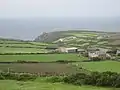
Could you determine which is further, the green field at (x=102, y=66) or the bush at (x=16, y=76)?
the green field at (x=102, y=66)

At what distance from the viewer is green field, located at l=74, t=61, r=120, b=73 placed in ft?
122

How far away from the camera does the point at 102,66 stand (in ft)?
129

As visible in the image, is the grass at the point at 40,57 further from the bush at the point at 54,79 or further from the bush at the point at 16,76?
the bush at the point at 54,79

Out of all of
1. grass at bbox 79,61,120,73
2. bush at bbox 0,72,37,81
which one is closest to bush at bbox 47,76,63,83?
bush at bbox 0,72,37,81

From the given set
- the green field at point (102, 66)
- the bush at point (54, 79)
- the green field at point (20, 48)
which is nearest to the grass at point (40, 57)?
the green field at point (102, 66)

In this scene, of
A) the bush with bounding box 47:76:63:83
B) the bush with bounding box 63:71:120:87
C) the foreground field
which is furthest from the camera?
the bush with bounding box 47:76:63:83

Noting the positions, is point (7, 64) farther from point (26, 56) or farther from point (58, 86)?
point (58, 86)

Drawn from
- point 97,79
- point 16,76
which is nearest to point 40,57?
point 16,76

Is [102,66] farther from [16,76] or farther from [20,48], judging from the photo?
[20,48]

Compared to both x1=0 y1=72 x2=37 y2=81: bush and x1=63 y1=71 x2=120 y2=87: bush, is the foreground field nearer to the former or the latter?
x1=63 y1=71 x2=120 y2=87: bush

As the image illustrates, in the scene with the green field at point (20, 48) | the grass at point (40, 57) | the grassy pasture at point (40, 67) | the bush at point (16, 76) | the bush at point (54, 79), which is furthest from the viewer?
the green field at point (20, 48)

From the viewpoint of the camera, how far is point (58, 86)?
96.2 ft

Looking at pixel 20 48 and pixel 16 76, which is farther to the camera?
pixel 20 48

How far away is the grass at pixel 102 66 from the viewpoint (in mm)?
37272
